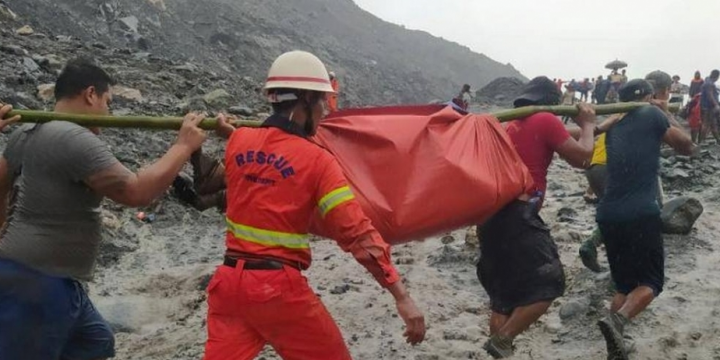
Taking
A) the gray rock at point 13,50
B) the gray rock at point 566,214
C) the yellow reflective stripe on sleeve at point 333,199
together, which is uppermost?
the gray rock at point 13,50

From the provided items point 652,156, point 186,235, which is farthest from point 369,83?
point 652,156

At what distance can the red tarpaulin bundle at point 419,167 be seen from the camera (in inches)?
126

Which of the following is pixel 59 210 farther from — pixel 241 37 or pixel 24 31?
pixel 241 37

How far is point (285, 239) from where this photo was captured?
2.67 meters

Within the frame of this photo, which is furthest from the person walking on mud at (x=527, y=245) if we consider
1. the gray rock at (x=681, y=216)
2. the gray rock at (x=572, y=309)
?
the gray rock at (x=681, y=216)

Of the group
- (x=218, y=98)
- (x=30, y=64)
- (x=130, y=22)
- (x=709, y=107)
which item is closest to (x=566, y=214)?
(x=709, y=107)

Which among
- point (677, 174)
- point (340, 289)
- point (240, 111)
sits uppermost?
point (240, 111)

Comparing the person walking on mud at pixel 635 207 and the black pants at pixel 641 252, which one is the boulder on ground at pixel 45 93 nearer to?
the person walking on mud at pixel 635 207

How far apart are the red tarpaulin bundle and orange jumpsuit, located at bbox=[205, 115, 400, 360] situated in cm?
38

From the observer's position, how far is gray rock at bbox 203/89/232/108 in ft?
40.5

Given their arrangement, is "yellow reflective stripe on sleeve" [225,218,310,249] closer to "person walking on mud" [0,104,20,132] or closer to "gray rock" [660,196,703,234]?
"person walking on mud" [0,104,20,132]

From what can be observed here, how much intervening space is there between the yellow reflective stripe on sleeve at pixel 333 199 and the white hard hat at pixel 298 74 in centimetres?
41

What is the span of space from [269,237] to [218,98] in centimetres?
1033

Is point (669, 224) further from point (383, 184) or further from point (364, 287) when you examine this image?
point (383, 184)
